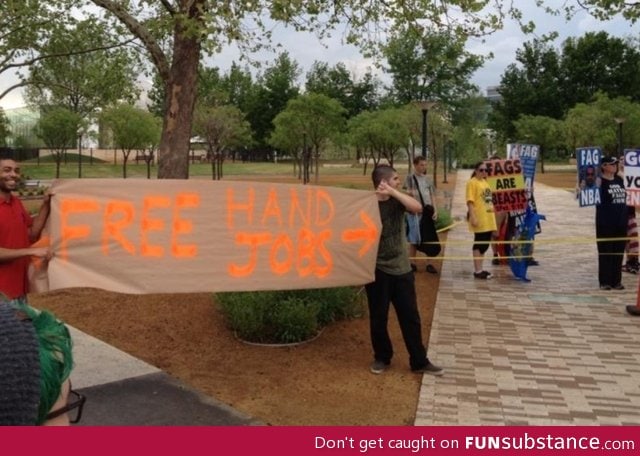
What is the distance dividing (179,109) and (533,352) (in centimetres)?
564

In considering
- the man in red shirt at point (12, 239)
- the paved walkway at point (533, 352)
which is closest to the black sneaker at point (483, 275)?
the paved walkway at point (533, 352)

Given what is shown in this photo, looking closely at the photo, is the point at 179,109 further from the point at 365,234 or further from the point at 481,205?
the point at 481,205

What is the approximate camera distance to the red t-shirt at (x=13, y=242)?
3.98 m

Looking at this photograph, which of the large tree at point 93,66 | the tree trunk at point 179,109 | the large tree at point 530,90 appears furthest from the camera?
the large tree at point 530,90

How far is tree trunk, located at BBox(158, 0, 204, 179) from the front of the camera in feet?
28.5

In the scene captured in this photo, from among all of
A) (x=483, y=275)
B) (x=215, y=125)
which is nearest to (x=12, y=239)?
(x=483, y=275)

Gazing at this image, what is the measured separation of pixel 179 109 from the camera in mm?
8812

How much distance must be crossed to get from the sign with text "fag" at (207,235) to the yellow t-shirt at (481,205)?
4.60 meters

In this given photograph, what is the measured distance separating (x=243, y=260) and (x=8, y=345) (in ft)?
12.6

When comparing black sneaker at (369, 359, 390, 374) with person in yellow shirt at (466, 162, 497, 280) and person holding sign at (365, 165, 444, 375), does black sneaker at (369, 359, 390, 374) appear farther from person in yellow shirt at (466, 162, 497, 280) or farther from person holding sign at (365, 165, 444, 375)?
person in yellow shirt at (466, 162, 497, 280)

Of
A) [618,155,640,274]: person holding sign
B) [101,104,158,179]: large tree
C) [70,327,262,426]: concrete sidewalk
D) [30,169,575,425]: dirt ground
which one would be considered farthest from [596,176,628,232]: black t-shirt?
[101,104,158,179]: large tree

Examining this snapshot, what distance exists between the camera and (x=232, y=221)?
5.10 metres

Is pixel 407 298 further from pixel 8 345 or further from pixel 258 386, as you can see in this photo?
pixel 8 345

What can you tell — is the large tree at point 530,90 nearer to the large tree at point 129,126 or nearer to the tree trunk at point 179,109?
the large tree at point 129,126
